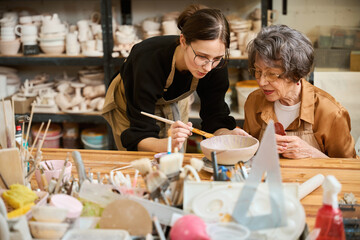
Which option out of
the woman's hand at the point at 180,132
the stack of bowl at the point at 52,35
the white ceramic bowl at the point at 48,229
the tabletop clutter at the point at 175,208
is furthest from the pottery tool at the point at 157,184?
the stack of bowl at the point at 52,35

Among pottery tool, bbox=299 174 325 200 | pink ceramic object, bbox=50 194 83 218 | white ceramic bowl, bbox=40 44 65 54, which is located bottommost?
pottery tool, bbox=299 174 325 200

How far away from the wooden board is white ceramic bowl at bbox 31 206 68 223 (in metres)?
0.19

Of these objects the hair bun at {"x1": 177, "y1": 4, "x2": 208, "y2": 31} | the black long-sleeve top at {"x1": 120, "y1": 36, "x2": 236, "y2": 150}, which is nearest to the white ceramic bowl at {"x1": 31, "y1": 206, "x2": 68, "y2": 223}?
the black long-sleeve top at {"x1": 120, "y1": 36, "x2": 236, "y2": 150}

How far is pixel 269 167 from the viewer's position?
40.9 inches

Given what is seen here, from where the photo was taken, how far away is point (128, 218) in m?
1.02

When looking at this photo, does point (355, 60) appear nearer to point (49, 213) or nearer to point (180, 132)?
point (180, 132)

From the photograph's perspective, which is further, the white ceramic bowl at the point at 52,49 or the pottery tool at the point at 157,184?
the white ceramic bowl at the point at 52,49

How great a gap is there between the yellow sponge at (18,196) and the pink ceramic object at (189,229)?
400mm

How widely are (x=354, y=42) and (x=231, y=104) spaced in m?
1.05

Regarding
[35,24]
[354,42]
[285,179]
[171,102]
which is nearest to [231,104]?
[354,42]

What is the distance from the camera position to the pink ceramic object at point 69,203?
108 cm

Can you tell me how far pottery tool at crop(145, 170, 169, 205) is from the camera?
1.06 meters

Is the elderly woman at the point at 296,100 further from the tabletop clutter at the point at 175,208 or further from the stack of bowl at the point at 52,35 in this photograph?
the stack of bowl at the point at 52,35

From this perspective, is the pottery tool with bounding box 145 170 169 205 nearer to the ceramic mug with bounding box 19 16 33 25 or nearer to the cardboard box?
the cardboard box
